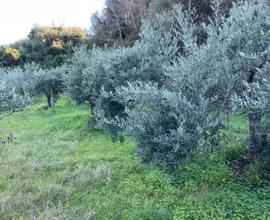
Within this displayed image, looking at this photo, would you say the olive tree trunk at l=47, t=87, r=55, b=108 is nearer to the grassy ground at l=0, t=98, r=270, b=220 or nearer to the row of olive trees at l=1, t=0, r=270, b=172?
the grassy ground at l=0, t=98, r=270, b=220

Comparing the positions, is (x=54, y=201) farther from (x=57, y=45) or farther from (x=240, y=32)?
(x=57, y=45)

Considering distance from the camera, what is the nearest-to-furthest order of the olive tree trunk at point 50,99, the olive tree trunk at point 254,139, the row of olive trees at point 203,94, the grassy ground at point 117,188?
the row of olive trees at point 203,94, the grassy ground at point 117,188, the olive tree trunk at point 254,139, the olive tree trunk at point 50,99

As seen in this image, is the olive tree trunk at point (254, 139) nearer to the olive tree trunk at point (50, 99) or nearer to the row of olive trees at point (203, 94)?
the row of olive trees at point (203, 94)

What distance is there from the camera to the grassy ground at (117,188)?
6.24m

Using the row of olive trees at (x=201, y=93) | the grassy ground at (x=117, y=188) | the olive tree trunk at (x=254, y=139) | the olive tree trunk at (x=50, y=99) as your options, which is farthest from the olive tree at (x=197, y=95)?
the olive tree trunk at (x=50, y=99)

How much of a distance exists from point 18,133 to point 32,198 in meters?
8.17

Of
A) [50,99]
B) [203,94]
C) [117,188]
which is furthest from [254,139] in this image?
[50,99]

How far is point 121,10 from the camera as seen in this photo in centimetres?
3128

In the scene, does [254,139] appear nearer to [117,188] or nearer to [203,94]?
[203,94]

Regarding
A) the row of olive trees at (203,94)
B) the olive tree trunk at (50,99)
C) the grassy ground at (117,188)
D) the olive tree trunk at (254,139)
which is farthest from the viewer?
the olive tree trunk at (50,99)

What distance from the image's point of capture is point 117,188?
24.6 feet

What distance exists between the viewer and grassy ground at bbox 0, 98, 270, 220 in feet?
20.5

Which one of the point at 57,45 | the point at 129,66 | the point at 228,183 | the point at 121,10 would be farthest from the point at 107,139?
the point at 57,45

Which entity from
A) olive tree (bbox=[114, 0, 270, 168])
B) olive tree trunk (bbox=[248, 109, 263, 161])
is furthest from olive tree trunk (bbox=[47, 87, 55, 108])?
olive tree (bbox=[114, 0, 270, 168])
